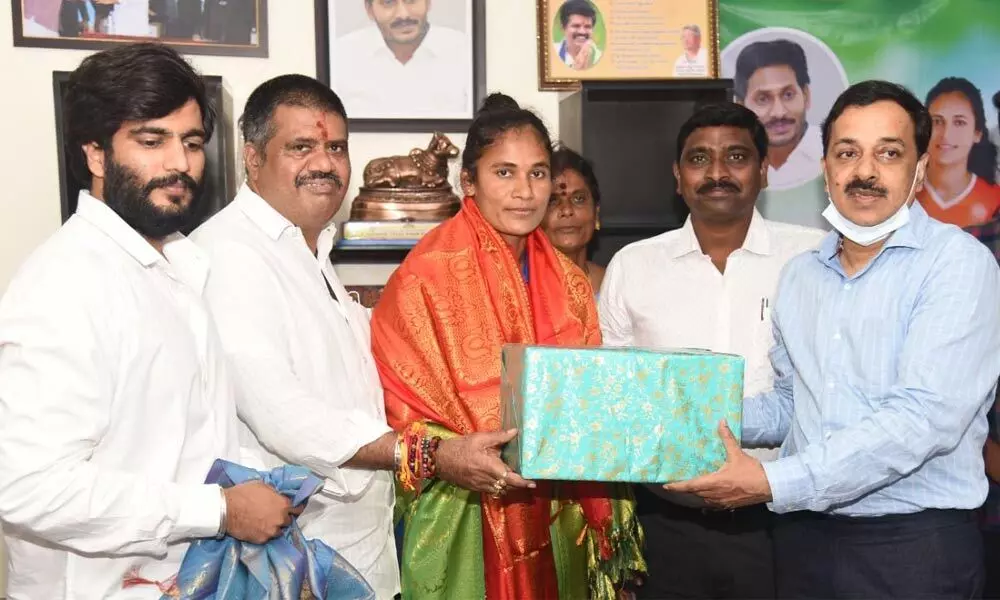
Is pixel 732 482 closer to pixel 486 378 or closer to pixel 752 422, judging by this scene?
pixel 752 422

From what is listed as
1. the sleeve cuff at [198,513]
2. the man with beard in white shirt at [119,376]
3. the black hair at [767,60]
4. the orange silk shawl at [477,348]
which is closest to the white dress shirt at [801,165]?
the black hair at [767,60]

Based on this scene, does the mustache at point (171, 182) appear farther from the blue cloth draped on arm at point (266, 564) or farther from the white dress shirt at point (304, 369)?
the blue cloth draped on arm at point (266, 564)

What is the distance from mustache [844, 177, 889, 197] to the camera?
2146mm

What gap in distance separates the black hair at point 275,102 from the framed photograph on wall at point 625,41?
159 centimetres

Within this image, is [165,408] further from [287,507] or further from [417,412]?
[417,412]

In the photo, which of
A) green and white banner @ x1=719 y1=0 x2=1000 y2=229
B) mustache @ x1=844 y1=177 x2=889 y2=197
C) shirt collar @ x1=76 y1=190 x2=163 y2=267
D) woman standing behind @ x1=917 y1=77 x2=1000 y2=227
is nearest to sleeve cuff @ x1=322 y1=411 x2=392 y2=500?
shirt collar @ x1=76 y1=190 x2=163 y2=267

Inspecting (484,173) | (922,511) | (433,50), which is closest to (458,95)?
(433,50)

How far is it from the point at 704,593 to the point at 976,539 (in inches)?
40.7

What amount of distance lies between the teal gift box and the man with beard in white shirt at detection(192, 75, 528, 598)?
17 centimetres

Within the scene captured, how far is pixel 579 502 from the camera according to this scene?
8.33ft

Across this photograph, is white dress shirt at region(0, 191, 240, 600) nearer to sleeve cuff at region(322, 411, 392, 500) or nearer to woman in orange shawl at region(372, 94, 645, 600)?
sleeve cuff at region(322, 411, 392, 500)

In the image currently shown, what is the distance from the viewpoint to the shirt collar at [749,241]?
3033mm

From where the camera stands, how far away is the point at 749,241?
10.00 ft

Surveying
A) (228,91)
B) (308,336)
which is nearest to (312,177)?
(308,336)
